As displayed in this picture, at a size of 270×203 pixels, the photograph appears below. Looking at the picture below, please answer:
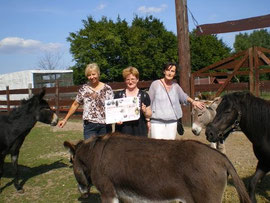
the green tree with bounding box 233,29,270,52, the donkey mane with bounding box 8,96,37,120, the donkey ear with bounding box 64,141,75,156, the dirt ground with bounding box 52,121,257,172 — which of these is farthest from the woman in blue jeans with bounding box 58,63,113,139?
the green tree with bounding box 233,29,270,52

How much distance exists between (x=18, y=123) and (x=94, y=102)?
2111 millimetres

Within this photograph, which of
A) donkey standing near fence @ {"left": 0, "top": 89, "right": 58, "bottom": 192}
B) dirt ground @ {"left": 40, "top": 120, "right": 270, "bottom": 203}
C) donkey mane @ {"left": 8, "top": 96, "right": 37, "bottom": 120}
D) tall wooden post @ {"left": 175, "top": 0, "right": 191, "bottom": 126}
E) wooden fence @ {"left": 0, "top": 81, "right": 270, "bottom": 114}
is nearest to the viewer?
dirt ground @ {"left": 40, "top": 120, "right": 270, "bottom": 203}

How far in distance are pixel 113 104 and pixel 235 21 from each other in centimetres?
732

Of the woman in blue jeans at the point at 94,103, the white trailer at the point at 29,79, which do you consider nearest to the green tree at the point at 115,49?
the white trailer at the point at 29,79

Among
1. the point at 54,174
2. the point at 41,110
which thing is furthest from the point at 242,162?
the point at 41,110

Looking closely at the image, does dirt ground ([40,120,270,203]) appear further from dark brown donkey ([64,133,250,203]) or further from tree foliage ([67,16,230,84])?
tree foliage ([67,16,230,84])

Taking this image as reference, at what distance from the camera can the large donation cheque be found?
387 cm

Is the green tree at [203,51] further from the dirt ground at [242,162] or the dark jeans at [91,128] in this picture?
the dark jeans at [91,128]

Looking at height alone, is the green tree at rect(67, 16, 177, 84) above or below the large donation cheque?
above

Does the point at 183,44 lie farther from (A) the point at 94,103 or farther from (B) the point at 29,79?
(B) the point at 29,79

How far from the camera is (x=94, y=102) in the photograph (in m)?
4.24

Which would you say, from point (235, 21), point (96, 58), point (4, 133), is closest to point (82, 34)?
point (96, 58)

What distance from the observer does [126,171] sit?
286cm

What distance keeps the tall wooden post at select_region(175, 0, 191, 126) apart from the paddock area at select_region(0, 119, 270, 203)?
1905 mm
